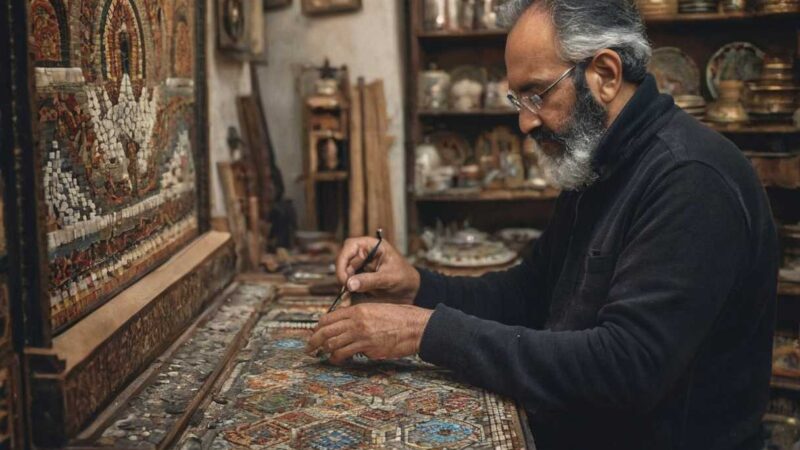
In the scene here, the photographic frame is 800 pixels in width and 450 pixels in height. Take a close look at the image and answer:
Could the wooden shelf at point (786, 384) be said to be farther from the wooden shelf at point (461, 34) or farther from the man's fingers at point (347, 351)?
the man's fingers at point (347, 351)

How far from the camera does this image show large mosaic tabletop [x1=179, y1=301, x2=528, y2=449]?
1.51 meters

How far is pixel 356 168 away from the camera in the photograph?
4.15m

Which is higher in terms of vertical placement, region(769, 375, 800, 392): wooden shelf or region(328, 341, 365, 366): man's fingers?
region(328, 341, 365, 366): man's fingers

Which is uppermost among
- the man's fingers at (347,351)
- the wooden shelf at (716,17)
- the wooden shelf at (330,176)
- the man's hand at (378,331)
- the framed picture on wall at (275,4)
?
the framed picture on wall at (275,4)

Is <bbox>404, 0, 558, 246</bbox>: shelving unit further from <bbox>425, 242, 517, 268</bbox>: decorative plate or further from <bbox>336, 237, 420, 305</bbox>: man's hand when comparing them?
<bbox>336, 237, 420, 305</bbox>: man's hand

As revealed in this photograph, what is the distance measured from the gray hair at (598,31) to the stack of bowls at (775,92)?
2476 millimetres

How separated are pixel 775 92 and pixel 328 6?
91.8 inches

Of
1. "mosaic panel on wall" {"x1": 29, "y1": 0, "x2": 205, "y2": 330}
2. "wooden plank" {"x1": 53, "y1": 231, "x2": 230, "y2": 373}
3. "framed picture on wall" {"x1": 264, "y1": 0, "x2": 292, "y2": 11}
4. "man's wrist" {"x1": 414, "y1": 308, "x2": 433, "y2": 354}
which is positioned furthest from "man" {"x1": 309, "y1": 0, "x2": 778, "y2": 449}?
"framed picture on wall" {"x1": 264, "y1": 0, "x2": 292, "y2": 11}

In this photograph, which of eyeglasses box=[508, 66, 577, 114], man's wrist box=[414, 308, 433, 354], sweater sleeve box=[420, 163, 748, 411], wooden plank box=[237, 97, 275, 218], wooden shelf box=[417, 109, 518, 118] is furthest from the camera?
wooden shelf box=[417, 109, 518, 118]

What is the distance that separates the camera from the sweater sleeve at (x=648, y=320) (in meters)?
1.59

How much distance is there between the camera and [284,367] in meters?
1.90

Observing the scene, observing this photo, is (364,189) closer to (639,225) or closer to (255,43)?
(255,43)

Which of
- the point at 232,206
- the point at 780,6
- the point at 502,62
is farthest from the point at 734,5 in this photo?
the point at 232,206

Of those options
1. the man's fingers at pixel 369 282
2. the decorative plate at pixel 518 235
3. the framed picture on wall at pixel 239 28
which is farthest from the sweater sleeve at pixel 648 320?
the decorative plate at pixel 518 235
